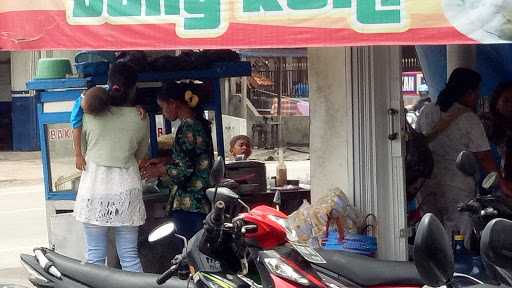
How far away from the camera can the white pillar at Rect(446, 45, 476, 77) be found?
28.5ft

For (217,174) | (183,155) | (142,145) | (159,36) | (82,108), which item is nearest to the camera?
(217,174)

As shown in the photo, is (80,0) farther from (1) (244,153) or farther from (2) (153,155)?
(1) (244,153)

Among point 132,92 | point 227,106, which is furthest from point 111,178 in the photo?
point 227,106

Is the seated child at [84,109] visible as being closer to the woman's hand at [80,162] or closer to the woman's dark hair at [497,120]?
the woman's hand at [80,162]

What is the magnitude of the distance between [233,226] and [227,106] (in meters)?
16.9

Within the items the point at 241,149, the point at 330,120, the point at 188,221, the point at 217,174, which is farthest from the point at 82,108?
the point at 241,149

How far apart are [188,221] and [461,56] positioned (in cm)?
305

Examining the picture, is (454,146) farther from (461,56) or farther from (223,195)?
(223,195)

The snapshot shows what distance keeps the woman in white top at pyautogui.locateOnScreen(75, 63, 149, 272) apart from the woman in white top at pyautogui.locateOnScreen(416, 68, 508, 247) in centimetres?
199

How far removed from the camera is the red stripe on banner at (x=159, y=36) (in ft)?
17.3

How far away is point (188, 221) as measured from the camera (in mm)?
7023

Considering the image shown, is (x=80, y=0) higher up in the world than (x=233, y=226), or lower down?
higher up

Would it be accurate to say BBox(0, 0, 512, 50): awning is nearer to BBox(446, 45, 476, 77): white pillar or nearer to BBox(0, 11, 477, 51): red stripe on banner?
BBox(0, 11, 477, 51): red stripe on banner

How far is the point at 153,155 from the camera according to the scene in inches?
305
